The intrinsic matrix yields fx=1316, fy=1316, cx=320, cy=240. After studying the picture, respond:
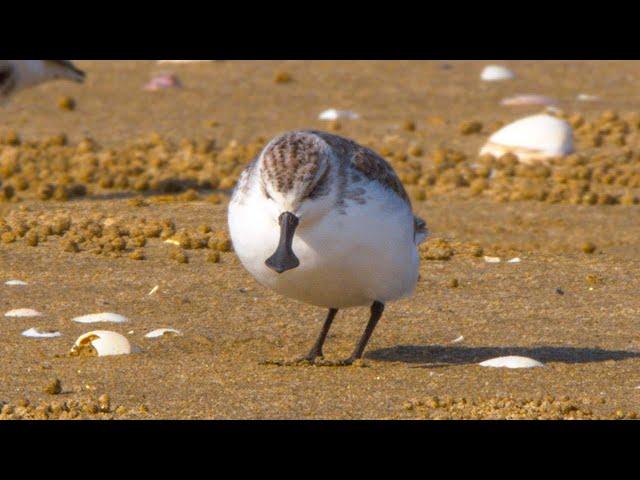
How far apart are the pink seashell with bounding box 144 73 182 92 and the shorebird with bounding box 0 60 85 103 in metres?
2.34

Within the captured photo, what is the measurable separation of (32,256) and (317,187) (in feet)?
9.37

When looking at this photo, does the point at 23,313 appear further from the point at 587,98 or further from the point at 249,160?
the point at 587,98

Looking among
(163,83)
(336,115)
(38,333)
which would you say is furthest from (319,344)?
(163,83)

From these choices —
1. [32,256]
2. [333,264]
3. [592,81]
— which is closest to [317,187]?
[333,264]

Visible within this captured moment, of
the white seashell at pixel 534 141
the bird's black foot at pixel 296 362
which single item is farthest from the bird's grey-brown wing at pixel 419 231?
the white seashell at pixel 534 141

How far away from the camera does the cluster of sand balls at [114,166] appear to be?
377 inches

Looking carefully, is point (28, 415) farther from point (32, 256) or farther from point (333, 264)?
point (32, 256)

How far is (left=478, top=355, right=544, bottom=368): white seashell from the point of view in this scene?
555 centimetres

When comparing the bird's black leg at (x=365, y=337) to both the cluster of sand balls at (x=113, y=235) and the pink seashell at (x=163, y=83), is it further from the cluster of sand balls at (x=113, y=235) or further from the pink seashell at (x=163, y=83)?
the pink seashell at (x=163, y=83)

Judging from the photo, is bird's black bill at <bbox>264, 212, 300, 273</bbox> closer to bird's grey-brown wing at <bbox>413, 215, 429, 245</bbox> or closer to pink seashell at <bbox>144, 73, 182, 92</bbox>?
bird's grey-brown wing at <bbox>413, 215, 429, 245</bbox>

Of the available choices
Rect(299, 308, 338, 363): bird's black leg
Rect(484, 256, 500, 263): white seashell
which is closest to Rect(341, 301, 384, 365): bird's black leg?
Rect(299, 308, 338, 363): bird's black leg

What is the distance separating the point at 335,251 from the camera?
5172 mm

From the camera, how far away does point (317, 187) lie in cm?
513

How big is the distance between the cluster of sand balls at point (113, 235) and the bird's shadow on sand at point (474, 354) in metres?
1.84
